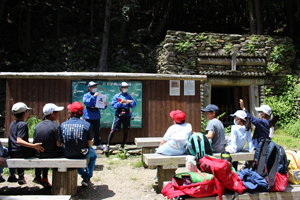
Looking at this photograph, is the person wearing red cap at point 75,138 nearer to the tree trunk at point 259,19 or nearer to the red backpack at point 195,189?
the red backpack at point 195,189

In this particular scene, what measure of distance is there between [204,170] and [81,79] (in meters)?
5.43

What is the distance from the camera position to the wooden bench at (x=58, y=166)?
4191mm

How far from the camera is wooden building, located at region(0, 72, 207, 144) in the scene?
7594 mm

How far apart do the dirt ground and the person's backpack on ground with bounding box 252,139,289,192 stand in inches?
73.3

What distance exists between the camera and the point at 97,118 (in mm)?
6922

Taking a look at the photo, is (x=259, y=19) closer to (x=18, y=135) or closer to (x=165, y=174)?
(x=165, y=174)

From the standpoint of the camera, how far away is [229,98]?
1547cm

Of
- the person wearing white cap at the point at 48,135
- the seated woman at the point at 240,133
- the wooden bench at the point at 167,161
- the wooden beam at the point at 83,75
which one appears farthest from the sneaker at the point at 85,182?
the wooden beam at the point at 83,75

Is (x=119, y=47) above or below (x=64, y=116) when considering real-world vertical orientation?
above

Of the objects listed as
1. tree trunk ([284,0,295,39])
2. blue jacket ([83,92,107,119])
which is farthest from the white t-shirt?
tree trunk ([284,0,295,39])

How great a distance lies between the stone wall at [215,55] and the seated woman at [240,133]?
697 centimetres

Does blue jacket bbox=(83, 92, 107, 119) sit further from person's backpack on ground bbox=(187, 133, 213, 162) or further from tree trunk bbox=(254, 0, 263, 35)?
tree trunk bbox=(254, 0, 263, 35)

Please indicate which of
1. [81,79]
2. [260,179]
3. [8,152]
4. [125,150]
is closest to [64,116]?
[81,79]

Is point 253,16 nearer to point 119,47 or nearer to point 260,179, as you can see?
point 119,47
